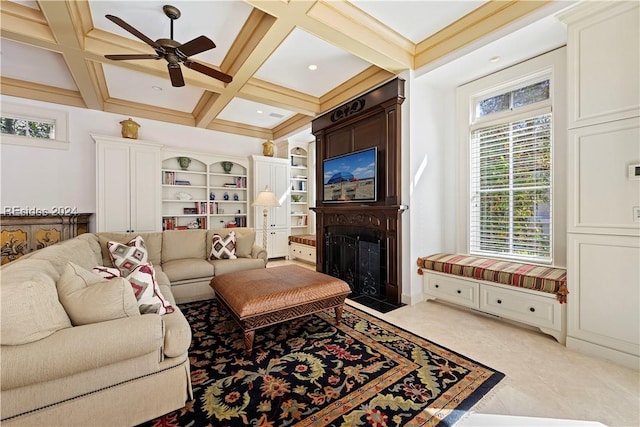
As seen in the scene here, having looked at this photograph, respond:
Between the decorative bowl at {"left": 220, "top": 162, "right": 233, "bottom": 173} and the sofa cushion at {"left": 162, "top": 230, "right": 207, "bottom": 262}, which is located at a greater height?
the decorative bowl at {"left": 220, "top": 162, "right": 233, "bottom": 173}

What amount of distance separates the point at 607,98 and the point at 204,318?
4109 millimetres

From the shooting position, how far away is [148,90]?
173 inches

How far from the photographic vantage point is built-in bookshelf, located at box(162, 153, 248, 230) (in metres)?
5.39

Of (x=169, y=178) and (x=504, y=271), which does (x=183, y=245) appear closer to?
(x=169, y=178)

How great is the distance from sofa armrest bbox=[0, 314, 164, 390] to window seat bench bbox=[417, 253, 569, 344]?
2.94 metres

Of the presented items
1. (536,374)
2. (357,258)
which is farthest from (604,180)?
(357,258)

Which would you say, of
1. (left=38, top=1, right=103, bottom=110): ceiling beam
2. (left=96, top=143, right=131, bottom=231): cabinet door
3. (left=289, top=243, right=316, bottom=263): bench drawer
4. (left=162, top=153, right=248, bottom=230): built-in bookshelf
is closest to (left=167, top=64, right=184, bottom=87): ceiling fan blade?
(left=38, top=1, right=103, bottom=110): ceiling beam

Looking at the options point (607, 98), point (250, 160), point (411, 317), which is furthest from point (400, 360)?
point (250, 160)

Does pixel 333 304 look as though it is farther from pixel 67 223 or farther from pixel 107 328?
pixel 67 223

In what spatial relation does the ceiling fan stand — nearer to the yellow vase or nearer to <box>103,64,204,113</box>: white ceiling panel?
<box>103,64,204,113</box>: white ceiling panel

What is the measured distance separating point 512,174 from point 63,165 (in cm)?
664

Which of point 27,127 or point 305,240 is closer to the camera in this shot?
point 27,127

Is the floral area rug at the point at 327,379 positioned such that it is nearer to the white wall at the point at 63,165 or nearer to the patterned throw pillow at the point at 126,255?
the patterned throw pillow at the point at 126,255

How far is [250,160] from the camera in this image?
19.9 ft
